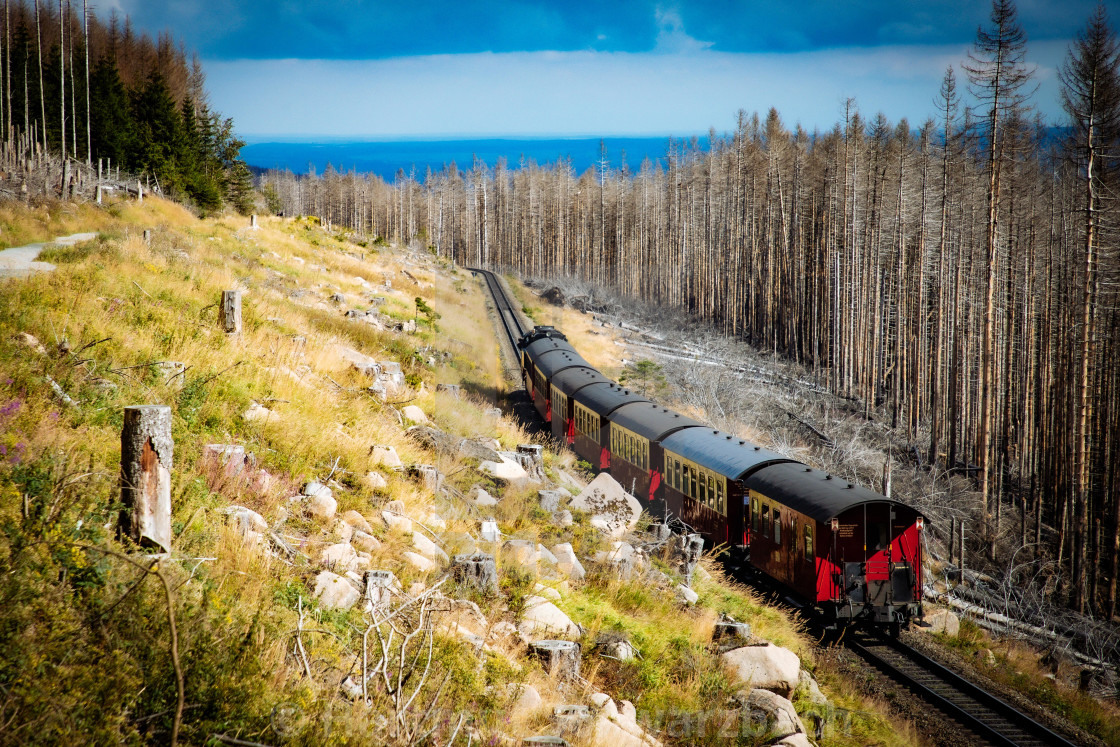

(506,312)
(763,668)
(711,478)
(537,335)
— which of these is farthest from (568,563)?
(537,335)

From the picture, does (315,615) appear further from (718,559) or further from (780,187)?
(780,187)

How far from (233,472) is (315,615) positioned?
234 centimetres

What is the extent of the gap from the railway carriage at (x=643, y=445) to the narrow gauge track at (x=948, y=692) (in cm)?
301

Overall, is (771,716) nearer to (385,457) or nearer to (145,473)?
(385,457)

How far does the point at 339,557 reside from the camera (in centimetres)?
659

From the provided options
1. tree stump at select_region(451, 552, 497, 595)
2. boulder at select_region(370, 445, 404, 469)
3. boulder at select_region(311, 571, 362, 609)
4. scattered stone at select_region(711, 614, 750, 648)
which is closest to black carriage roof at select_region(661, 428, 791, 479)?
scattered stone at select_region(711, 614, 750, 648)

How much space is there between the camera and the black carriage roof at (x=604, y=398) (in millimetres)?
17125

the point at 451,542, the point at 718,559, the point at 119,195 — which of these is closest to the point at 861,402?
the point at 718,559

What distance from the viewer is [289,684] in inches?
172

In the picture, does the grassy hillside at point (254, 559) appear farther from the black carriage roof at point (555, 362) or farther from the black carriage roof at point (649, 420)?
the black carriage roof at point (555, 362)

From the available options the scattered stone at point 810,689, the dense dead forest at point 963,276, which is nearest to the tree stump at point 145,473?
the scattered stone at point 810,689

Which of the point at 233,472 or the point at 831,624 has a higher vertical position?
the point at 233,472

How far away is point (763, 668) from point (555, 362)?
13950 mm

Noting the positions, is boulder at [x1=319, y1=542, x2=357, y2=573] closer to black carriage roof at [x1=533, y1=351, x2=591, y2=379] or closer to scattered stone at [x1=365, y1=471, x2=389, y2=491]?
scattered stone at [x1=365, y1=471, x2=389, y2=491]
